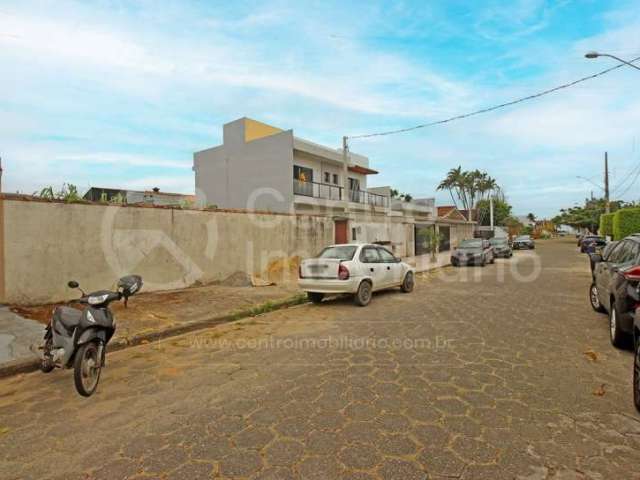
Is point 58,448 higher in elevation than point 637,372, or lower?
lower

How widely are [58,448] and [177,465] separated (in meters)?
1.15

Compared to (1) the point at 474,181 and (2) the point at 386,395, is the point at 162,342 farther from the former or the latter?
(1) the point at 474,181

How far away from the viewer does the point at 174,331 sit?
688cm

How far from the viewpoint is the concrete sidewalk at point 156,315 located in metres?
5.57

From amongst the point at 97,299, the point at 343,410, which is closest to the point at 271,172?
the point at 97,299

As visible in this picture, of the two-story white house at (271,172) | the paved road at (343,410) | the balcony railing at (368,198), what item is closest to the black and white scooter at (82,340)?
the paved road at (343,410)

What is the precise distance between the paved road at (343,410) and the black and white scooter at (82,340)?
0.28 meters

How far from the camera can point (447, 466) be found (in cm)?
267

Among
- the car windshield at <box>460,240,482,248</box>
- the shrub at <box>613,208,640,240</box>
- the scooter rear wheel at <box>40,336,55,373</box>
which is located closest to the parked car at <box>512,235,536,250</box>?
the shrub at <box>613,208,640,240</box>

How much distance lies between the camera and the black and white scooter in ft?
13.4

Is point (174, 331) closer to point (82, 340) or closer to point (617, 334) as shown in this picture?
point (82, 340)

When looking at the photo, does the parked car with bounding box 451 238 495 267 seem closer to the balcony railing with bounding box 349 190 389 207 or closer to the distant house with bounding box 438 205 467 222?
the balcony railing with bounding box 349 190 389 207

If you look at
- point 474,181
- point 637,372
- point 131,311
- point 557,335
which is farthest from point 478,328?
point 474,181

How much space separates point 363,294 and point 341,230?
912 centimetres
